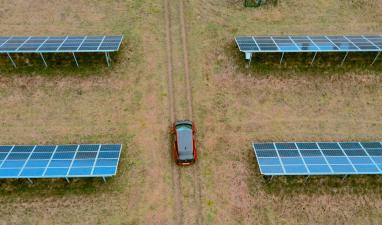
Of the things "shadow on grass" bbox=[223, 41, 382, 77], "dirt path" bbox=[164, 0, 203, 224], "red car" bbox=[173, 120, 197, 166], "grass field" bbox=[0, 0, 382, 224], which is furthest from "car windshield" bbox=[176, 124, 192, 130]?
"shadow on grass" bbox=[223, 41, 382, 77]

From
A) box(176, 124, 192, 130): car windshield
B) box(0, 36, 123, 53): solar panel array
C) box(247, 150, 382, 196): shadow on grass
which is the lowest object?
box(247, 150, 382, 196): shadow on grass

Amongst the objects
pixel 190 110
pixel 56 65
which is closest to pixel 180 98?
pixel 190 110

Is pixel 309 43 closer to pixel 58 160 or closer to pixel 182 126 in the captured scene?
pixel 182 126

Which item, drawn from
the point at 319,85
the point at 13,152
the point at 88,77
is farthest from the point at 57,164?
the point at 319,85

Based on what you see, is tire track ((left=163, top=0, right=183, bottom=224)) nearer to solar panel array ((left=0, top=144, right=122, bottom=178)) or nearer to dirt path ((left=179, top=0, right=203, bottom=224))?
dirt path ((left=179, top=0, right=203, bottom=224))

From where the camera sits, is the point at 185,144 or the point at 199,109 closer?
the point at 185,144
